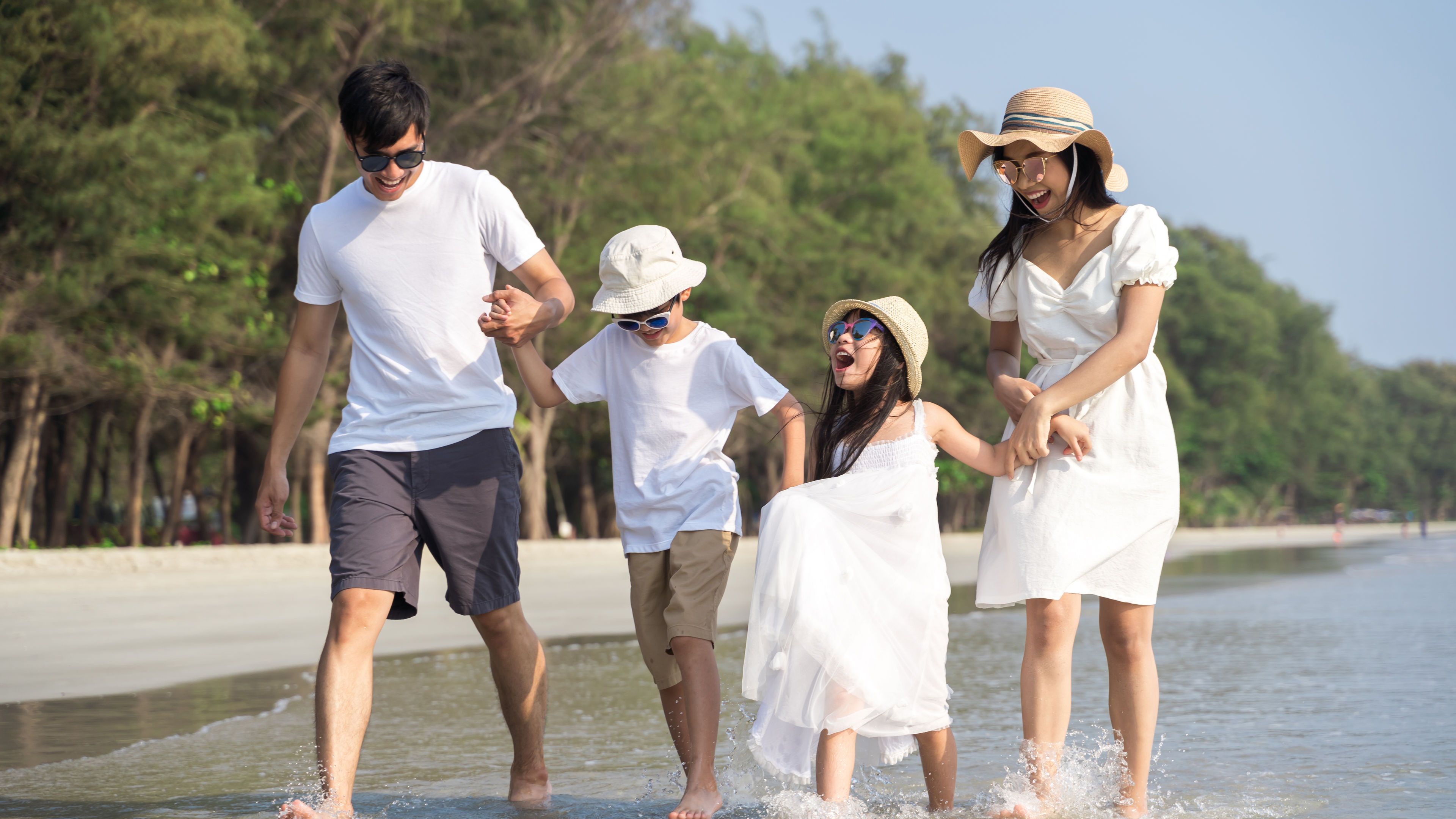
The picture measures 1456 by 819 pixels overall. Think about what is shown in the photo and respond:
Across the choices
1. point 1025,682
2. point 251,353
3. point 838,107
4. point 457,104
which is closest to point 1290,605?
point 1025,682

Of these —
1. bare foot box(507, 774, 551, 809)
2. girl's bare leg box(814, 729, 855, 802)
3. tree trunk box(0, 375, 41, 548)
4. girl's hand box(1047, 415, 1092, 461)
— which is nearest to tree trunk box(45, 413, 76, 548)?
tree trunk box(0, 375, 41, 548)

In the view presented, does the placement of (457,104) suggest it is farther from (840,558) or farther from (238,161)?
(840,558)

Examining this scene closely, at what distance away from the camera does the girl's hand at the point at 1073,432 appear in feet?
11.4

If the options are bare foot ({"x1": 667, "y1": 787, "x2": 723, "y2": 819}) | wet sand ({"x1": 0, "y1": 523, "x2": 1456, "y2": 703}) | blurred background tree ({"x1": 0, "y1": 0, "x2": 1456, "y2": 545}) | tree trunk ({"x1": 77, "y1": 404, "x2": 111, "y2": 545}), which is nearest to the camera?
bare foot ({"x1": 667, "y1": 787, "x2": 723, "y2": 819})

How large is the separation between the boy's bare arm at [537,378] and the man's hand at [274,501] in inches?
30.6

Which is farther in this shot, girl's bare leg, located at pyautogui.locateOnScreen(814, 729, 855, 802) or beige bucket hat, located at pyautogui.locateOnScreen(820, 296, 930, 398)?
beige bucket hat, located at pyautogui.locateOnScreen(820, 296, 930, 398)

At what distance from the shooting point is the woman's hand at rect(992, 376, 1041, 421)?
11.7ft

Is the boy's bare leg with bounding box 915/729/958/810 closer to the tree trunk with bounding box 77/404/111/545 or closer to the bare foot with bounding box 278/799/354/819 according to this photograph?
the bare foot with bounding box 278/799/354/819

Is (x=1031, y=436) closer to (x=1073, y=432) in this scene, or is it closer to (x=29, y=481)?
(x=1073, y=432)

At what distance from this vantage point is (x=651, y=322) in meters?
3.88

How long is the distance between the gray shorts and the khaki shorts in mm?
376

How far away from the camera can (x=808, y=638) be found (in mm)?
3396

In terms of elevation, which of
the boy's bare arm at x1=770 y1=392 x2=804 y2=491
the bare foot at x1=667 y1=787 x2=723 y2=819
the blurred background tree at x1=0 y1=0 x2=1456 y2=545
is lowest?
A: the bare foot at x1=667 y1=787 x2=723 y2=819

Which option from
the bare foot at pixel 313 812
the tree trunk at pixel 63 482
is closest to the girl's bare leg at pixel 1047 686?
the bare foot at pixel 313 812
